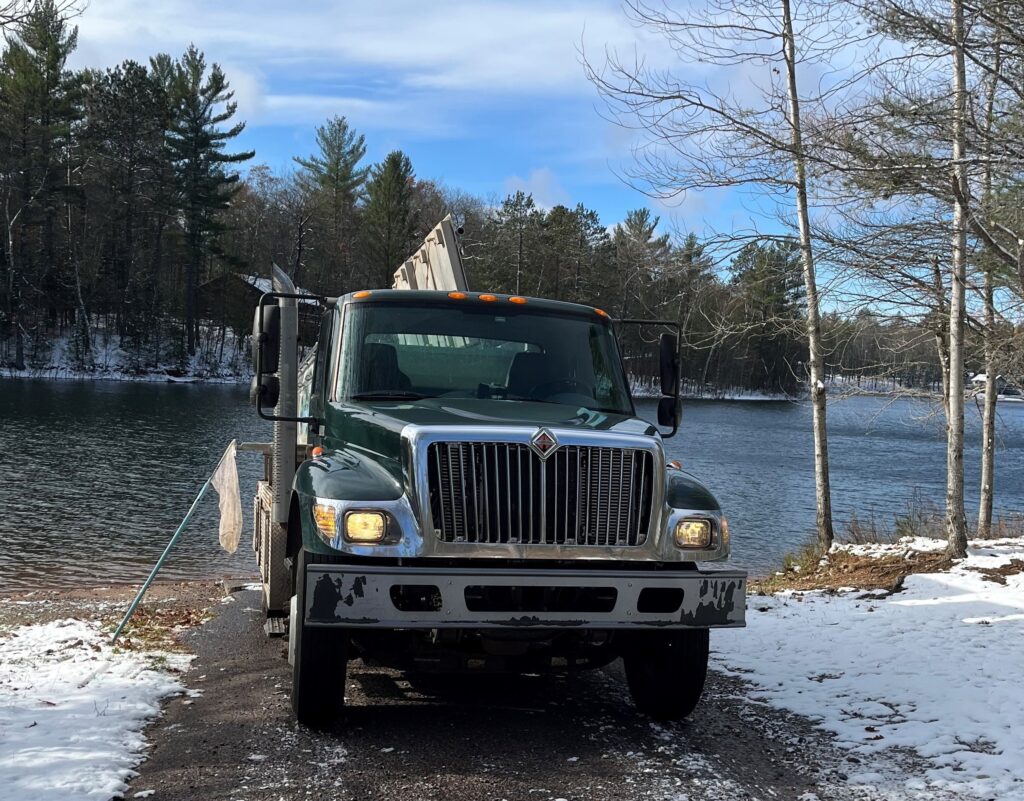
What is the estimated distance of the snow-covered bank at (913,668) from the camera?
475 centimetres

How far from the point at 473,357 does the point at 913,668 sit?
363 cm

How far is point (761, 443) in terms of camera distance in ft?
139

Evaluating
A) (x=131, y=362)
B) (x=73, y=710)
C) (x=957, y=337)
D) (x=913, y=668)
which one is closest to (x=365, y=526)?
(x=73, y=710)

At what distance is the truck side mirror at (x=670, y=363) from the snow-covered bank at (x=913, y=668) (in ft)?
6.74

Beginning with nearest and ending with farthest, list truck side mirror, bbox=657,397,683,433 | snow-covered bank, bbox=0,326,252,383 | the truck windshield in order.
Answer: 1. the truck windshield
2. truck side mirror, bbox=657,397,683,433
3. snow-covered bank, bbox=0,326,252,383

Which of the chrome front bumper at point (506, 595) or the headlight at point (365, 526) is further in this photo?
the headlight at point (365, 526)

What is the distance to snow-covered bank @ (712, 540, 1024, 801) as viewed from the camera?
187 inches

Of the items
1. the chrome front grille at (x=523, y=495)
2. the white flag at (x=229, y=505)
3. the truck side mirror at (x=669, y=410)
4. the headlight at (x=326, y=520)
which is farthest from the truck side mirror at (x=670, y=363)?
the white flag at (x=229, y=505)

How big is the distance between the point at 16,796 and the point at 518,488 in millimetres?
2522

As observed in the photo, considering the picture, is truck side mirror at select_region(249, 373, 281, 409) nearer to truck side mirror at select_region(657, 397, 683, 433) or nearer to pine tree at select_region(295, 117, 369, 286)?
truck side mirror at select_region(657, 397, 683, 433)

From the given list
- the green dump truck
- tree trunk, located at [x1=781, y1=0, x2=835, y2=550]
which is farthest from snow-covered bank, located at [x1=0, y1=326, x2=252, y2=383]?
the green dump truck

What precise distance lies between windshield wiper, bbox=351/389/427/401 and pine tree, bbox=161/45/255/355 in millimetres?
57515

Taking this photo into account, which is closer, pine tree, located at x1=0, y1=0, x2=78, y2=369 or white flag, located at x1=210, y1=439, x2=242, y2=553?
white flag, located at x1=210, y1=439, x2=242, y2=553

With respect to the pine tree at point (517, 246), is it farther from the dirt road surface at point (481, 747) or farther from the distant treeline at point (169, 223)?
the dirt road surface at point (481, 747)
